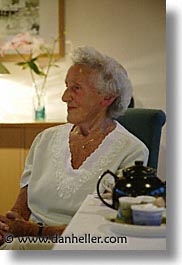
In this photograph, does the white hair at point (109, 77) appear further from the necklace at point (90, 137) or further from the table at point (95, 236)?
the table at point (95, 236)

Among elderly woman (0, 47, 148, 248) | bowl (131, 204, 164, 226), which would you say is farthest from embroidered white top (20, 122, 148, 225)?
bowl (131, 204, 164, 226)

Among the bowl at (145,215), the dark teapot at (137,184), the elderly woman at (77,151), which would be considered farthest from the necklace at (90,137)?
the bowl at (145,215)

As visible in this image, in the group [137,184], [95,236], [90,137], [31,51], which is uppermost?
[31,51]

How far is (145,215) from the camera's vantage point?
1.53m

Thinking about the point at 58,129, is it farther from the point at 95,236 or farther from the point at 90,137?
the point at 95,236

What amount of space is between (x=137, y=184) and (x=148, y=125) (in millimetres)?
161

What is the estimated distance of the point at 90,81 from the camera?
1.63 m

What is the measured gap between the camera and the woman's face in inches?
64.2

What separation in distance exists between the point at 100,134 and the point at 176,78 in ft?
0.79

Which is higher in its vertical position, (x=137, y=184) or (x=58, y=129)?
(x=58, y=129)

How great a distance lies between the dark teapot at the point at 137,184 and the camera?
1.58 metres

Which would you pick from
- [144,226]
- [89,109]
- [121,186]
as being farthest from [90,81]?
[144,226]

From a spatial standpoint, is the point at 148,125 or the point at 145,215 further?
the point at 148,125

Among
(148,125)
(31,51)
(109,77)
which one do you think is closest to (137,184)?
(148,125)
